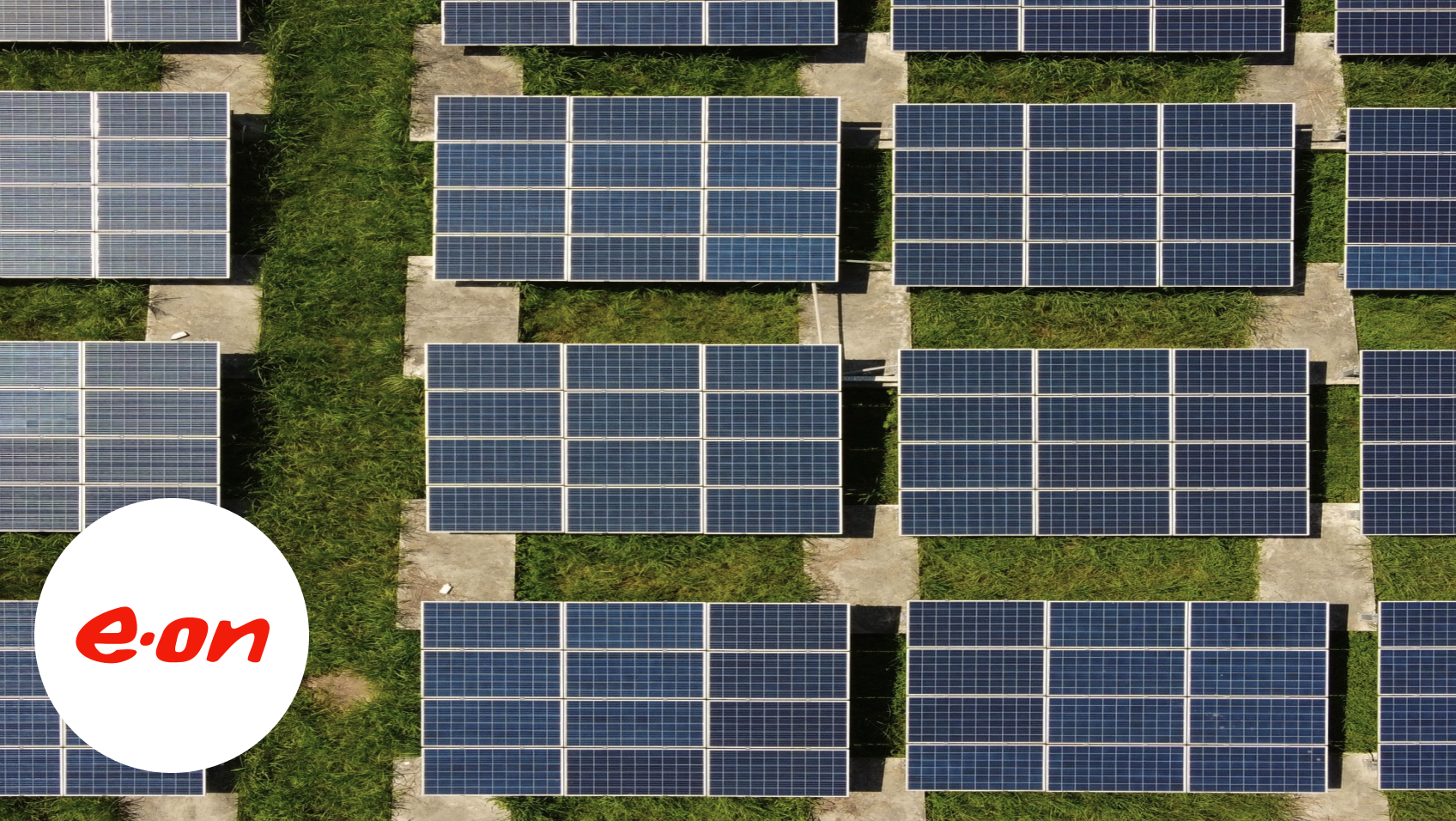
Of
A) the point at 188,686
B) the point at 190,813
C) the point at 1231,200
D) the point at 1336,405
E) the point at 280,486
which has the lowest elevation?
the point at 190,813

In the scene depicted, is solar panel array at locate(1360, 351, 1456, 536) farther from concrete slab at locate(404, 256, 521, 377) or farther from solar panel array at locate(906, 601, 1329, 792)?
concrete slab at locate(404, 256, 521, 377)

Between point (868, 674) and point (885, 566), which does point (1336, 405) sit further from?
point (868, 674)

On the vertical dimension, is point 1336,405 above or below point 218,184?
below

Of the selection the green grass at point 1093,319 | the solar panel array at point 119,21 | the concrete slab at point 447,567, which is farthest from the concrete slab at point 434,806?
the solar panel array at point 119,21

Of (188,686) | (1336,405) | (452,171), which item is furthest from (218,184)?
(1336,405)

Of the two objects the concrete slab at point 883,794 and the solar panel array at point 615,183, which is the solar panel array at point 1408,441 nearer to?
the concrete slab at point 883,794

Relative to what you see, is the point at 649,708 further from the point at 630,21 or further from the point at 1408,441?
the point at 1408,441

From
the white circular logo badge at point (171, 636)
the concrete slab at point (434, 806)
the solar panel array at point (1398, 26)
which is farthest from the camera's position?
the concrete slab at point (434, 806)
